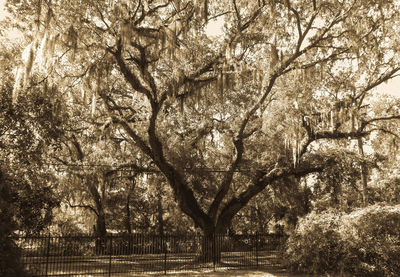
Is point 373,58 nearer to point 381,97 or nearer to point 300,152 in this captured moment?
point 300,152

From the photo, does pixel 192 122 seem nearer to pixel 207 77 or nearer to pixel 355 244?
pixel 207 77

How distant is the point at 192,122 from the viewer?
727 inches

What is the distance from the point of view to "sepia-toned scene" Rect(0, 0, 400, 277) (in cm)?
1065

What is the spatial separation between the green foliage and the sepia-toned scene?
5cm

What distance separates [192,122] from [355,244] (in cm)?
1022

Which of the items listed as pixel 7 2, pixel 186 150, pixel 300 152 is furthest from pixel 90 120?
pixel 300 152

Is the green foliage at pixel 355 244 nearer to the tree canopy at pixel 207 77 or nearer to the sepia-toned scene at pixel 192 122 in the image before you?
the sepia-toned scene at pixel 192 122

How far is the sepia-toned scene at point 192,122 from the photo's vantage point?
10648 mm

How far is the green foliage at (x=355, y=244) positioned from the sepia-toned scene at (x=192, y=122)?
50mm

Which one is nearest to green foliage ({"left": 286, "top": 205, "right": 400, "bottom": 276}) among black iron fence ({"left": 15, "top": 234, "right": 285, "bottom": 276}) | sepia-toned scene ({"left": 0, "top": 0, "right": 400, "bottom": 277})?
sepia-toned scene ({"left": 0, "top": 0, "right": 400, "bottom": 277})

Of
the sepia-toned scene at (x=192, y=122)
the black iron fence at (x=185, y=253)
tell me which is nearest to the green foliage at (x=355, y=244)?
the sepia-toned scene at (x=192, y=122)

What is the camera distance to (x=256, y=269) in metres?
13.4

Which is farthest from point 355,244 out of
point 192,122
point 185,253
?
point 192,122

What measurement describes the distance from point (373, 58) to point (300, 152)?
5485 mm
